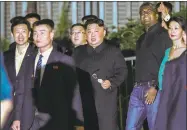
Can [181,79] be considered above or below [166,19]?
below

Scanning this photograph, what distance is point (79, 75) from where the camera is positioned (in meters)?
10.3

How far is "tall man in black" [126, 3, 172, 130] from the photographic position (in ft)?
31.1

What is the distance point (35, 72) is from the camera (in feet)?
30.0

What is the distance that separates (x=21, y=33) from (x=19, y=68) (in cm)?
52

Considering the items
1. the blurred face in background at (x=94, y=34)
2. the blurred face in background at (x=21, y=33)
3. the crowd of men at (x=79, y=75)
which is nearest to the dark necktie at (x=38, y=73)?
the crowd of men at (x=79, y=75)

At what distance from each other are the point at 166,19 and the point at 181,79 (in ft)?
4.39

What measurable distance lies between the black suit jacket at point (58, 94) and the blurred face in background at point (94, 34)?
1209 millimetres

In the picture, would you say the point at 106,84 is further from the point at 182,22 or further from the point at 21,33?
the point at 182,22

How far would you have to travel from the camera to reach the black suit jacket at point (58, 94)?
8.98 m

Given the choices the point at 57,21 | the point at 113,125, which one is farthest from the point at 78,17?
the point at 113,125

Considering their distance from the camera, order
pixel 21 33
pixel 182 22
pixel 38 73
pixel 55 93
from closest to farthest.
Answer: pixel 182 22
pixel 55 93
pixel 38 73
pixel 21 33

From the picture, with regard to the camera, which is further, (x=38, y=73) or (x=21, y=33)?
(x=21, y=33)

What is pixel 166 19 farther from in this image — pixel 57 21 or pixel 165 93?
pixel 57 21

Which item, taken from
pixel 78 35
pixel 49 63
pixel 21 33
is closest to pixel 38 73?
pixel 49 63
